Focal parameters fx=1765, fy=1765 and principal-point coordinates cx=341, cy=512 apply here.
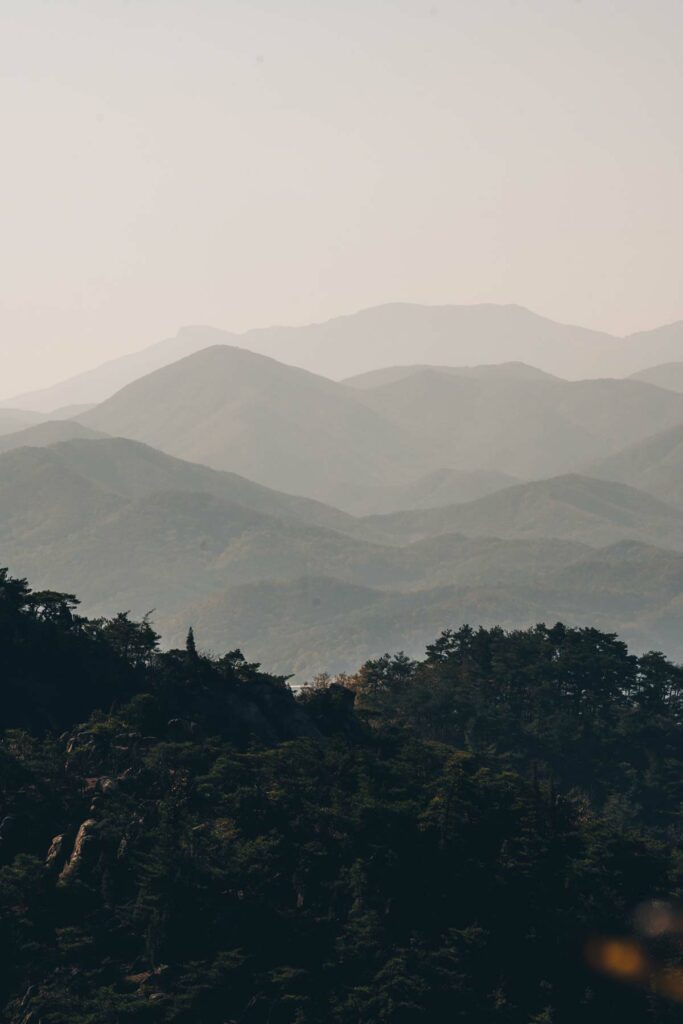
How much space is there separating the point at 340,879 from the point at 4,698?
110ft

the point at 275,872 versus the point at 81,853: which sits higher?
the point at 81,853

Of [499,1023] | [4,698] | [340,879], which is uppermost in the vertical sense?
[4,698]

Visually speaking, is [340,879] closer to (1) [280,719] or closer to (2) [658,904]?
(2) [658,904]

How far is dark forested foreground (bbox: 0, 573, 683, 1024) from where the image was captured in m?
91.9

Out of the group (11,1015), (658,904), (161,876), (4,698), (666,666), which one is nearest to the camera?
(11,1015)

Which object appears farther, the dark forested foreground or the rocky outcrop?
the rocky outcrop

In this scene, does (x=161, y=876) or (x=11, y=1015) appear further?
(x=161, y=876)

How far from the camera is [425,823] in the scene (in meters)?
104

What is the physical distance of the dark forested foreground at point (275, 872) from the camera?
9188 centimetres

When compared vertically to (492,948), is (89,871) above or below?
above

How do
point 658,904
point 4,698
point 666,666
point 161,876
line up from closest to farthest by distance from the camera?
point 161,876
point 658,904
point 4,698
point 666,666

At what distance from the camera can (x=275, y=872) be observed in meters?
99.9

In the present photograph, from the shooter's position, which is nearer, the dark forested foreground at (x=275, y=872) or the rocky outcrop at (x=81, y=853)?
the dark forested foreground at (x=275, y=872)

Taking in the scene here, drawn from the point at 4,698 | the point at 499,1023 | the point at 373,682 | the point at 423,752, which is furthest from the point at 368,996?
the point at 373,682
